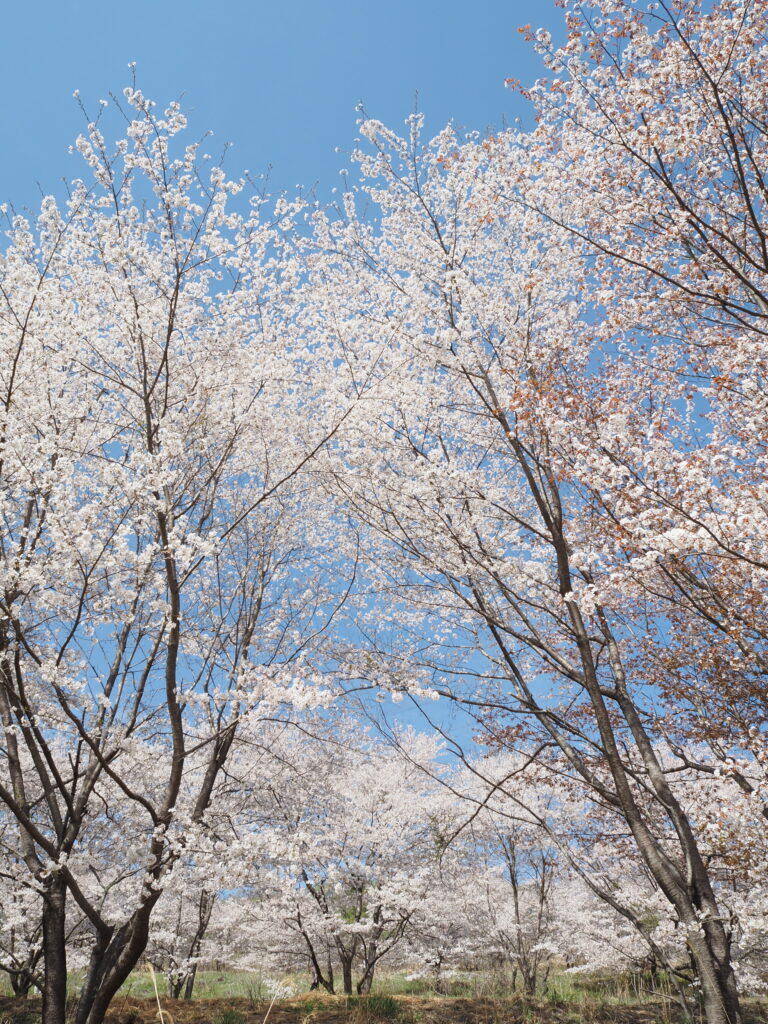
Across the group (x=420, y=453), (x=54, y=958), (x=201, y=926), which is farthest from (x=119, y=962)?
(x=201, y=926)

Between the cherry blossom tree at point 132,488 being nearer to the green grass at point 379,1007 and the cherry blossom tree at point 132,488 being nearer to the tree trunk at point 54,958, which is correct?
the tree trunk at point 54,958

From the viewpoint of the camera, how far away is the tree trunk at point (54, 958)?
4.72 meters

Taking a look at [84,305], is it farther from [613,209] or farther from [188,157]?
[613,209]

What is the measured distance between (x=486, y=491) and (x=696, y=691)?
2936 mm

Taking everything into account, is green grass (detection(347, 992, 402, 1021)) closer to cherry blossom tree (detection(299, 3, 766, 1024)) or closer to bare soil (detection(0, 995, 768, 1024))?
bare soil (detection(0, 995, 768, 1024))

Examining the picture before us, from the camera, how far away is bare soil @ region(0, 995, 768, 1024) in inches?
314

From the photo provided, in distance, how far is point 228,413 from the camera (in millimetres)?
5973

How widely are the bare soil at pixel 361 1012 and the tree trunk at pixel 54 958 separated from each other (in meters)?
2.74

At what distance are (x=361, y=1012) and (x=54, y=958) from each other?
506 cm

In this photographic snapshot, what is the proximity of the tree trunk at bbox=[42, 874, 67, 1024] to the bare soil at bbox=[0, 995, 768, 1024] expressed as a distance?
2741 mm

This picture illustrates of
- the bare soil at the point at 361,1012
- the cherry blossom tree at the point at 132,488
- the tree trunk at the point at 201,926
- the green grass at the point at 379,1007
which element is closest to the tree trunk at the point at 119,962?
the cherry blossom tree at the point at 132,488

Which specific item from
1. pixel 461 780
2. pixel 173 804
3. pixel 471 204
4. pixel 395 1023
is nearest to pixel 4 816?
pixel 395 1023

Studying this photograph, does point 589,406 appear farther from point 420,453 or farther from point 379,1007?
point 379,1007

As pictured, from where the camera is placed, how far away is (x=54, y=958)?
489cm
